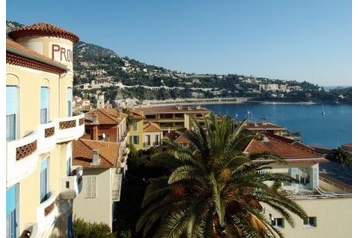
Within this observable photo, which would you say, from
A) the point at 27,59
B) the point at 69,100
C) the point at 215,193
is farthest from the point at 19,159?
the point at 69,100

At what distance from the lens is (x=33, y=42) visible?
11859 mm

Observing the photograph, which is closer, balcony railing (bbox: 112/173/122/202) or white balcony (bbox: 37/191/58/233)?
white balcony (bbox: 37/191/58/233)

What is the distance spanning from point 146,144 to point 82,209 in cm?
2859

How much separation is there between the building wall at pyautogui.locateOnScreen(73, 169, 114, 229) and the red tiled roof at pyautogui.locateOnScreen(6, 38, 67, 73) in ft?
22.5

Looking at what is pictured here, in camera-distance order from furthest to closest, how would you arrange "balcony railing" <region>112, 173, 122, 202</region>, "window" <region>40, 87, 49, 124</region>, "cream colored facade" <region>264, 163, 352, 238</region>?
"balcony railing" <region>112, 173, 122, 202</region>, "cream colored facade" <region>264, 163, 352, 238</region>, "window" <region>40, 87, 49, 124</region>

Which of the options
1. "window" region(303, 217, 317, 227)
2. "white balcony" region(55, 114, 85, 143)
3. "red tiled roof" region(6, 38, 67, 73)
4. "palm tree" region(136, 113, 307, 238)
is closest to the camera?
"red tiled roof" region(6, 38, 67, 73)

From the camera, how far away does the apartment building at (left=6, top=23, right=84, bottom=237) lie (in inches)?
289

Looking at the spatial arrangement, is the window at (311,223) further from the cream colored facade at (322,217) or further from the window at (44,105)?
the window at (44,105)

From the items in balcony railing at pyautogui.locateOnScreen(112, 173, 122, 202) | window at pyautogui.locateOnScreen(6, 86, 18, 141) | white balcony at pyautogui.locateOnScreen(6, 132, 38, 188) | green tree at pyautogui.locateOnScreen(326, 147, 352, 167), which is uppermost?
window at pyautogui.locateOnScreen(6, 86, 18, 141)

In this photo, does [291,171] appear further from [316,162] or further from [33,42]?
[33,42]

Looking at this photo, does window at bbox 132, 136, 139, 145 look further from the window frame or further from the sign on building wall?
the sign on building wall

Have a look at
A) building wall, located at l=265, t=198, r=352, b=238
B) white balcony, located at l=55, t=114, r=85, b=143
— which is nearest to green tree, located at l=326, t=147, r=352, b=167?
building wall, located at l=265, t=198, r=352, b=238
